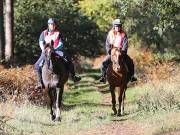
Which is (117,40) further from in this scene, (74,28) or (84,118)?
(74,28)

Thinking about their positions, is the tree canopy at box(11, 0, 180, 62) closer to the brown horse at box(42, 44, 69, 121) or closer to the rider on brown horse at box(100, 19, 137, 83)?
the rider on brown horse at box(100, 19, 137, 83)

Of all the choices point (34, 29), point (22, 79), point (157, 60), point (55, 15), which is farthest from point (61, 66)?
point (55, 15)

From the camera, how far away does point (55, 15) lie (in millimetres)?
38969

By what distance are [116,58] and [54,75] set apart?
213 centimetres

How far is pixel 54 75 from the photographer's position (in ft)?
59.0

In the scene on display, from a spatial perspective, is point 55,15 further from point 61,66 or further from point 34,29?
→ point 61,66

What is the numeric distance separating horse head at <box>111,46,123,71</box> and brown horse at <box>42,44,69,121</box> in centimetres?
161

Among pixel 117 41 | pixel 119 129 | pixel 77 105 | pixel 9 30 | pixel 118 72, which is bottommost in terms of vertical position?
pixel 77 105

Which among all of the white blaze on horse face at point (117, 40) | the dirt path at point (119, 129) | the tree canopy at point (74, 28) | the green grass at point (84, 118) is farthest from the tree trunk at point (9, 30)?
the dirt path at point (119, 129)

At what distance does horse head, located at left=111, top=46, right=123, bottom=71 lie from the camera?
60.6ft

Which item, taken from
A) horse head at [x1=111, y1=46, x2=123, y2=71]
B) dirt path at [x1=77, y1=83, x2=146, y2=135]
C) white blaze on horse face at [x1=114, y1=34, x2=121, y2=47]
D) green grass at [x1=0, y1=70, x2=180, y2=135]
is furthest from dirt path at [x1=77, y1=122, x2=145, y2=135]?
white blaze on horse face at [x1=114, y1=34, x2=121, y2=47]

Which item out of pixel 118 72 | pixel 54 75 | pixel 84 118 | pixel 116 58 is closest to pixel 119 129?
pixel 84 118

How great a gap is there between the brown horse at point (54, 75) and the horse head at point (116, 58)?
161cm

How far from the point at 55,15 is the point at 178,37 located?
9.65 metres
